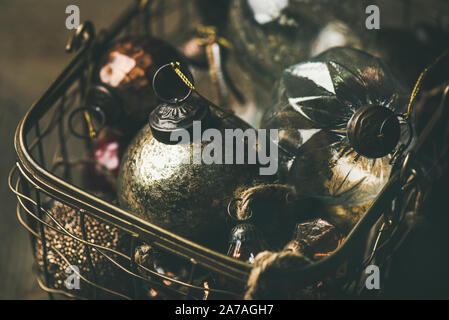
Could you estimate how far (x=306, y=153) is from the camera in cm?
42

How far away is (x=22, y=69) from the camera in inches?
42.1

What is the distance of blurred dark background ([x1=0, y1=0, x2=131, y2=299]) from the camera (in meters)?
0.67

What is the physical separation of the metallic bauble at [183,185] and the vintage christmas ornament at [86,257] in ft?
0.20

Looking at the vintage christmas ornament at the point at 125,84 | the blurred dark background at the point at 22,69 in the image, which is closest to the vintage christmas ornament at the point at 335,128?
the vintage christmas ornament at the point at 125,84

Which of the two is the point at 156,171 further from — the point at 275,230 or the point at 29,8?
the point at 29,8

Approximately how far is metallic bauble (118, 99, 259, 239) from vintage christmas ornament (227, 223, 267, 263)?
0.8 inches

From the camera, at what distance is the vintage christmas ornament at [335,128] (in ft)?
1.33

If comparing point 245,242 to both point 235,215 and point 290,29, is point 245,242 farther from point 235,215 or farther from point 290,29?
point 290,29

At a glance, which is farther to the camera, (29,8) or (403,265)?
(29,8)

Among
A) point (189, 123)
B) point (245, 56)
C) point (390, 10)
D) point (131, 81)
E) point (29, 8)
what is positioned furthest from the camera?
point (29, 8)

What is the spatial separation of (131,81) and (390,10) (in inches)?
29.5

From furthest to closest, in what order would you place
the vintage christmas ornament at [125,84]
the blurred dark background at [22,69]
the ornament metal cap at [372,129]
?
the blurred dark background at [22,69] < the vintage christmas ornament at [125,84] < the ornament metal cap at [372,129]

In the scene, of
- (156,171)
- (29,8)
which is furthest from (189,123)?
(29,8)

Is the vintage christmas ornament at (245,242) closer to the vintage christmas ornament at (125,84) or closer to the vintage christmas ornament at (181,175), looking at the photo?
the vintage christmas ornament at (181,175)
